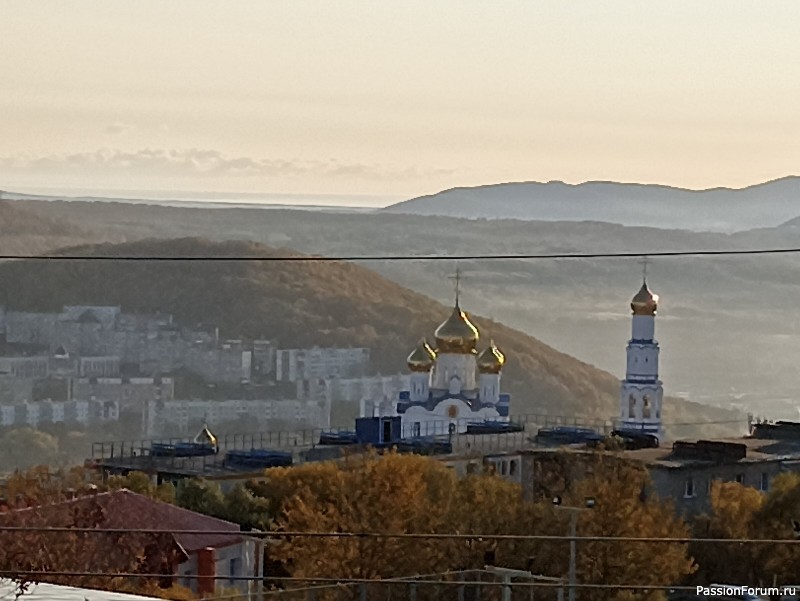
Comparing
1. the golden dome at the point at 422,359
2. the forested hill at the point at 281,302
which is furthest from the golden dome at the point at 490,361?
the forested hill at the point at 281,302

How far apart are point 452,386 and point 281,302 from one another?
83.5 meters

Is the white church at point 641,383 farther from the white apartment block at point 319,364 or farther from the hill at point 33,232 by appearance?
the hill at point 33,232

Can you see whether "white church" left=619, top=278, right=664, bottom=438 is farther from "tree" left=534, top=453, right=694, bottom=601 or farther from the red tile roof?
the red tile roof

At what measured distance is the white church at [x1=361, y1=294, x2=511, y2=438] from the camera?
219 feet

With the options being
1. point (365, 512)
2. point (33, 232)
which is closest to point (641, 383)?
point (365, 512)

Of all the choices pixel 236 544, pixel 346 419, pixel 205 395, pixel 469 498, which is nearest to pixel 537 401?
pixel 346 419

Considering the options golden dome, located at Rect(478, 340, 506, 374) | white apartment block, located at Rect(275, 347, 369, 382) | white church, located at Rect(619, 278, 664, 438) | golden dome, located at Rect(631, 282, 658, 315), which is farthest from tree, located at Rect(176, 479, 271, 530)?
white apartment block, located at Rect(275, 347, 369, 382)

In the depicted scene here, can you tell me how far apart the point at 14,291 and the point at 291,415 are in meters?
25.0

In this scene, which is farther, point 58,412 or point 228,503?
point 58,412

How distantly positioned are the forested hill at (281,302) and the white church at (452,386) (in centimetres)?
7551

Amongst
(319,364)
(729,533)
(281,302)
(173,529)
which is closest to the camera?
(173,529)

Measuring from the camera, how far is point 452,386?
67.4 meters

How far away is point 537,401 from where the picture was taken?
142 meters

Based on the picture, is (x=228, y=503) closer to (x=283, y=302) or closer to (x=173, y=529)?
(x=173, y=529)
